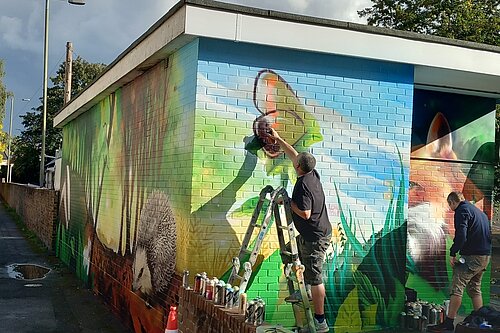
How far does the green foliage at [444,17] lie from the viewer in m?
20.7

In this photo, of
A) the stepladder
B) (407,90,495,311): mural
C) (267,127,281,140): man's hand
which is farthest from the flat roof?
the stepladder

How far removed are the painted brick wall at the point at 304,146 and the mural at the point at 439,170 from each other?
5.35 feet

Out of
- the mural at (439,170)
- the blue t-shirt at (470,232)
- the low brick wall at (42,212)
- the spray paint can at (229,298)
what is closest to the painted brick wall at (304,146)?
the spray paint can at (229,298)

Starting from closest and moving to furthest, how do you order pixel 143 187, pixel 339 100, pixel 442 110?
pixel 339 100 → pixel 143 187 → pixel 442 110

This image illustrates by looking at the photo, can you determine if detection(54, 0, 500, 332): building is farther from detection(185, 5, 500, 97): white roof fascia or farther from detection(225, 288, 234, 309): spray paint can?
detection(225, 288, 234, 309): spray paint can

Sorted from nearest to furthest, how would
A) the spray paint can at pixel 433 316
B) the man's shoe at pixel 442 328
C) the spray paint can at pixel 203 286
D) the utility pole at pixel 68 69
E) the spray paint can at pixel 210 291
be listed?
the spray paint can at pixel 210 291
the spray paint can at pixel 203 286
the man's shoe at pixel 442 328
the spray paint can at pixel 433 316
the utility pole at pixel 68 69

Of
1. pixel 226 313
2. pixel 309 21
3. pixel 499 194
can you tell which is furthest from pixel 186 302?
pixel 499 194

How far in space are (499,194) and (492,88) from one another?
541 inches

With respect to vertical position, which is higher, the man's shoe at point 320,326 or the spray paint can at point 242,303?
the spray paint can at point 242,303

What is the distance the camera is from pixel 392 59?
6820 mm

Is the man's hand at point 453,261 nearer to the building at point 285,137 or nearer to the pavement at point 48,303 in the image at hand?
the building at point 285,137

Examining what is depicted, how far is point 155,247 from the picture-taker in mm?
7293

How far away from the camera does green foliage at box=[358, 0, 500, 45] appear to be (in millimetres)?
20703

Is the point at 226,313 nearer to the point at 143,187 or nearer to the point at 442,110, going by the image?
the point at 143,187
